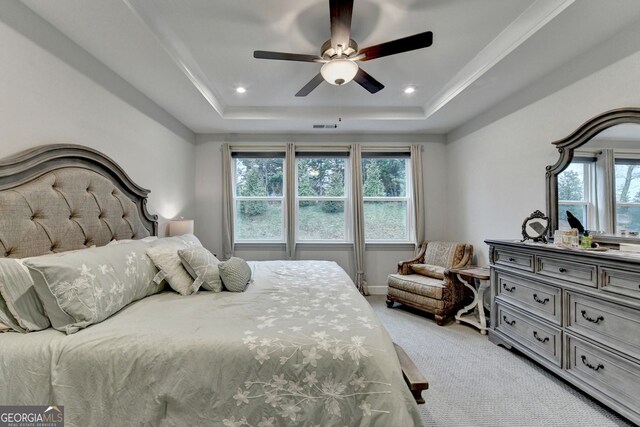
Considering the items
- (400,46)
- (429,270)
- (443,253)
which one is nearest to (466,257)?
(443,253)

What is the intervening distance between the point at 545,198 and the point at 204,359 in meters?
3.19

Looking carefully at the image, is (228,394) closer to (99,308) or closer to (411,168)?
(99,308)

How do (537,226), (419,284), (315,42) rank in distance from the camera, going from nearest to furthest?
(315,42)
(537,226)
(419,284)

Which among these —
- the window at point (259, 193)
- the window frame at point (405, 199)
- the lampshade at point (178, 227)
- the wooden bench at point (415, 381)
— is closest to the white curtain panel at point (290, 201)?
the window at point (259, 193)

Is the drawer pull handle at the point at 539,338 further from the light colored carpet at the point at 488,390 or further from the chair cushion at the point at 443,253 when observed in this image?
the chair cushion at the point at 443,253

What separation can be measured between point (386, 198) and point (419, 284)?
1.59m

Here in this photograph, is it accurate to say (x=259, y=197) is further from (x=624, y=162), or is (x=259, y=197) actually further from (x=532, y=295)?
(x=624, y=162)

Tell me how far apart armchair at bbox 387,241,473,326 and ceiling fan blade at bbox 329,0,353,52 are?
2.74 meters

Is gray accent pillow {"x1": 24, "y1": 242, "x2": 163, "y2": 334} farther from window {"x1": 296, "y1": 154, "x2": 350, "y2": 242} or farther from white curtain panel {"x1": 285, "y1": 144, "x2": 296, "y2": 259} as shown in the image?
window {"x1": 296, "y1": 154, "x2": 350, "y2": 242}

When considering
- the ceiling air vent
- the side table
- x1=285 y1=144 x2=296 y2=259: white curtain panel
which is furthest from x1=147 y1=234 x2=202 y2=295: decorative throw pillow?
the side table

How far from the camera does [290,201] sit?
4285 mm

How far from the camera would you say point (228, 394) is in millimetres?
1166

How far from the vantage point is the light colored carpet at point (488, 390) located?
5.71ft

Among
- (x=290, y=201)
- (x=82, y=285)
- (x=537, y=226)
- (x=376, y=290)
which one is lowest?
(x=376, y=290)
